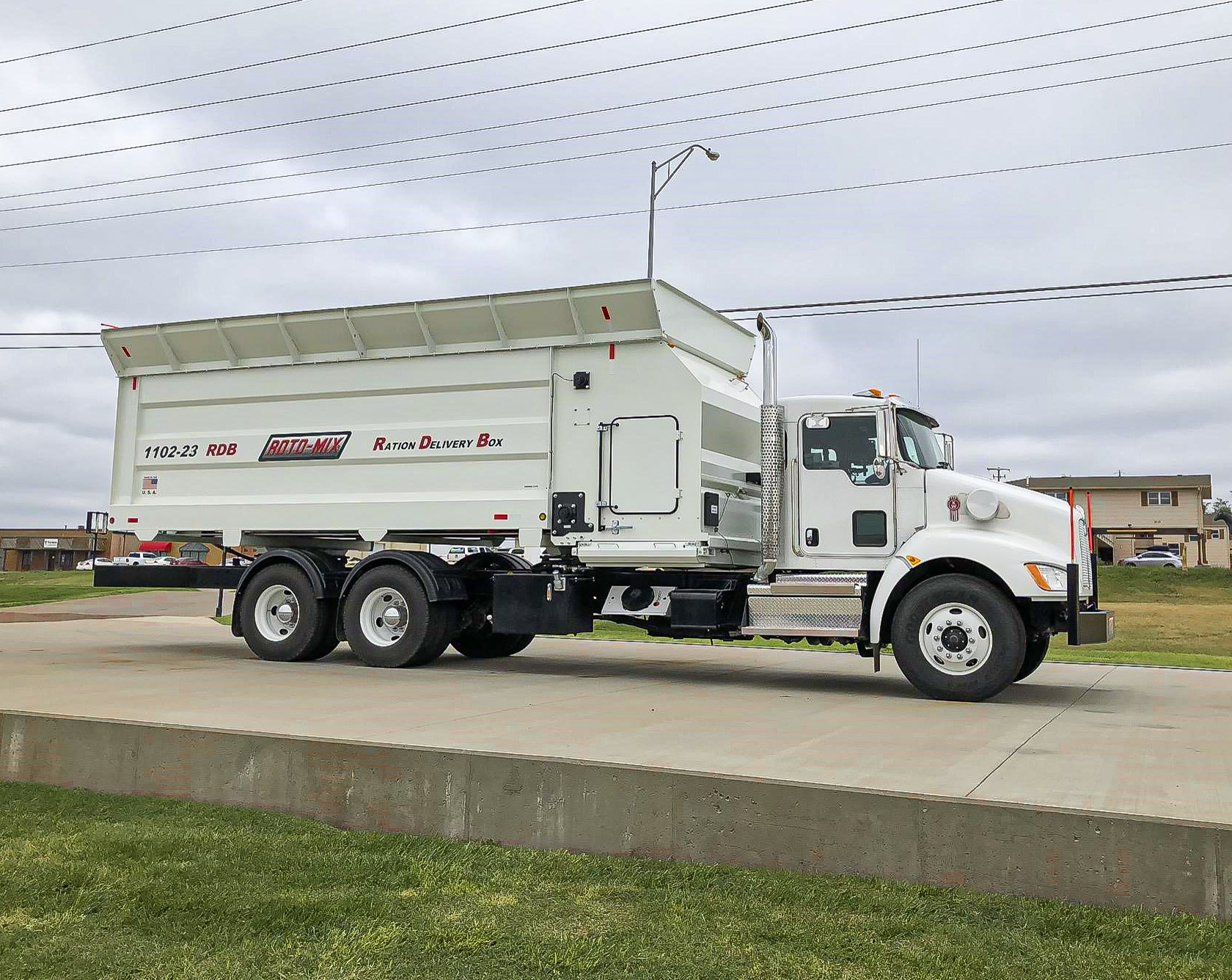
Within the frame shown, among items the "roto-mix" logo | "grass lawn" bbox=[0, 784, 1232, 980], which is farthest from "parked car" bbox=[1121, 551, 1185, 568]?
"grass lawn" bbox=[0, 784, 1232, 980]

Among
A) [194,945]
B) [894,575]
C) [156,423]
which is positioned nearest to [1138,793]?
[194,945]

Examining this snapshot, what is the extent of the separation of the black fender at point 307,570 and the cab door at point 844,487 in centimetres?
530

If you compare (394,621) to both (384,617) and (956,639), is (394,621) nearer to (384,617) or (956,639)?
(384,617)

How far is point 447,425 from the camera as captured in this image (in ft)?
39.8

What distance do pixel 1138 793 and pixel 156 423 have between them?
12098 mm

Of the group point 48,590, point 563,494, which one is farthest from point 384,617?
point 48,590

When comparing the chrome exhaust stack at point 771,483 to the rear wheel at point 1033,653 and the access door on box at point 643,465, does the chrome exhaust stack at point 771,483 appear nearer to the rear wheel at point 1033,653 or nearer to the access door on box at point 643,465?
the access door on box at point 643,465

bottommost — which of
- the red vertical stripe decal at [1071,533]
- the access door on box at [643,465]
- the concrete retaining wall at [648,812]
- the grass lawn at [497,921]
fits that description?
the grass lawn at [497,921]

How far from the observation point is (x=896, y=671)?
507 inches

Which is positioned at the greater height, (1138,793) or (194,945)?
(1138,793)

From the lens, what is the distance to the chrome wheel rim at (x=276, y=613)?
1277cm

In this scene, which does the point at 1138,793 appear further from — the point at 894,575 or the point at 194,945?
the point at 894,575

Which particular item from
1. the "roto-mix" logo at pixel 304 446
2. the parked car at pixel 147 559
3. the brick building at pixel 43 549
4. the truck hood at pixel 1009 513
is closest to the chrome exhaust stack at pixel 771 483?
the truck hood at pixel 1009 513

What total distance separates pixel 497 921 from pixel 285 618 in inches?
365
